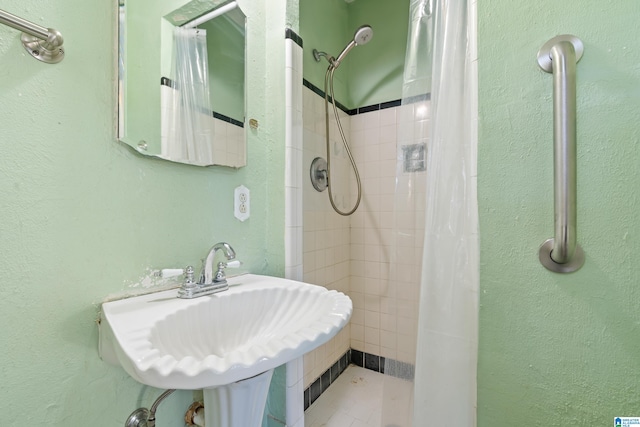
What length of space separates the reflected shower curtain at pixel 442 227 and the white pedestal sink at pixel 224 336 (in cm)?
32

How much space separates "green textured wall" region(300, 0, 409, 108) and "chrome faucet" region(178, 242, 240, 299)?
1061mm

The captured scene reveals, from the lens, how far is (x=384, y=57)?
1574 mm

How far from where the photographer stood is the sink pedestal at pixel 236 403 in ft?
1.85

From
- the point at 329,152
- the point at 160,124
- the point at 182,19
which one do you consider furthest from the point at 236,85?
the point at 329,152

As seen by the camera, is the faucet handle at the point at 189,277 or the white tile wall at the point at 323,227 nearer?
the faucet handle at the point at 189,277

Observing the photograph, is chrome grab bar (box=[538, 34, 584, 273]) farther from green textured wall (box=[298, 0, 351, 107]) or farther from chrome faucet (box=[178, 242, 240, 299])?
green textured wall (box=[298, 0, 351, 107])

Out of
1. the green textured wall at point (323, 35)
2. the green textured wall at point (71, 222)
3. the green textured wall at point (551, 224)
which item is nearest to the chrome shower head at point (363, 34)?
the green textured wall at point (323, 35)

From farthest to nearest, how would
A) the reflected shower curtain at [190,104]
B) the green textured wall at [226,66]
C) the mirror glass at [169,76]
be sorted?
the green textured wall at [226,66]
the reflected shower curtain at [190,104]
the mirror glass at [169,76]

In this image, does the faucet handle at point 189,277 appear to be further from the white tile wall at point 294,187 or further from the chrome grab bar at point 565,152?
the chrome grab bar at point 565,152

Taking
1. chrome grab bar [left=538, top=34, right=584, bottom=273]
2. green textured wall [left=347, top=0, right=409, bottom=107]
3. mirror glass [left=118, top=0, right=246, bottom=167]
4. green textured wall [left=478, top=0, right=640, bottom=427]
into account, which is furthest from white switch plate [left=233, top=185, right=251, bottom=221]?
green textured wall [left=347, top=0, right=409, bottom=107]

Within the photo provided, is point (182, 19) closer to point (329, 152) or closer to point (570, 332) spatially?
point (329, 152)

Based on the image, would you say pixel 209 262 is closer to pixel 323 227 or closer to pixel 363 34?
pixel 323 227

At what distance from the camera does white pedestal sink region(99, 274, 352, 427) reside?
0.38m

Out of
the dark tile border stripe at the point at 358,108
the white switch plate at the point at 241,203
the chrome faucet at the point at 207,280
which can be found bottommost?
the chrome faucet at the point at 207,280
